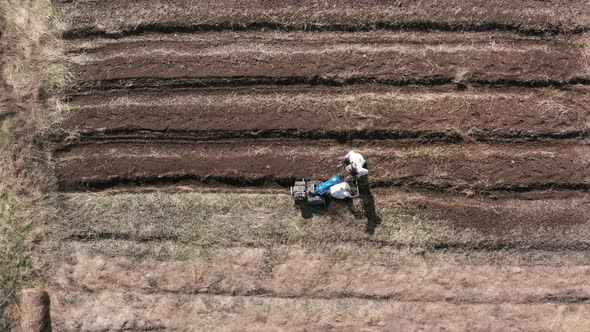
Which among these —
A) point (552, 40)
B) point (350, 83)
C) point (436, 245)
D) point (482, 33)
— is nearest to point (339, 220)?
point (436, 245)

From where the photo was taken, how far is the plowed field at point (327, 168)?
626cm

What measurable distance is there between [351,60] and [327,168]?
5.86 ft

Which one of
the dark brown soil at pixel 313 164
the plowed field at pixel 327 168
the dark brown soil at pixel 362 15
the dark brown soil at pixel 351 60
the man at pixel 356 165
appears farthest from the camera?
the dark brown soil at pixel 362 15

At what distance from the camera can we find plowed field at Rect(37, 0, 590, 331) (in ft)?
20.5

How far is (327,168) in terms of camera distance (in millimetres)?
6465

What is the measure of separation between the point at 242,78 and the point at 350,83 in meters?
1.75

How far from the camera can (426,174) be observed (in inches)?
253

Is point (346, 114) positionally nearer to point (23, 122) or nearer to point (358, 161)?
point (358, 161)

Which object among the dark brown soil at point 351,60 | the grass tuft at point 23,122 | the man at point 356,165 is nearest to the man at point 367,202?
the man at point 356,165

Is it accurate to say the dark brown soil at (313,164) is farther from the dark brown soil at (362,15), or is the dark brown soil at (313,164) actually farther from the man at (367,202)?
the dark brown soil at (362,15)

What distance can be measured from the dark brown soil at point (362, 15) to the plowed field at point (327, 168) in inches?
1.2

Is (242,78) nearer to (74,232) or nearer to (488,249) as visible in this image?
(74,232)

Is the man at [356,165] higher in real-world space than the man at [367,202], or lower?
higher

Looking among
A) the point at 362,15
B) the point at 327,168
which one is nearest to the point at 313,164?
the point at 327,168
